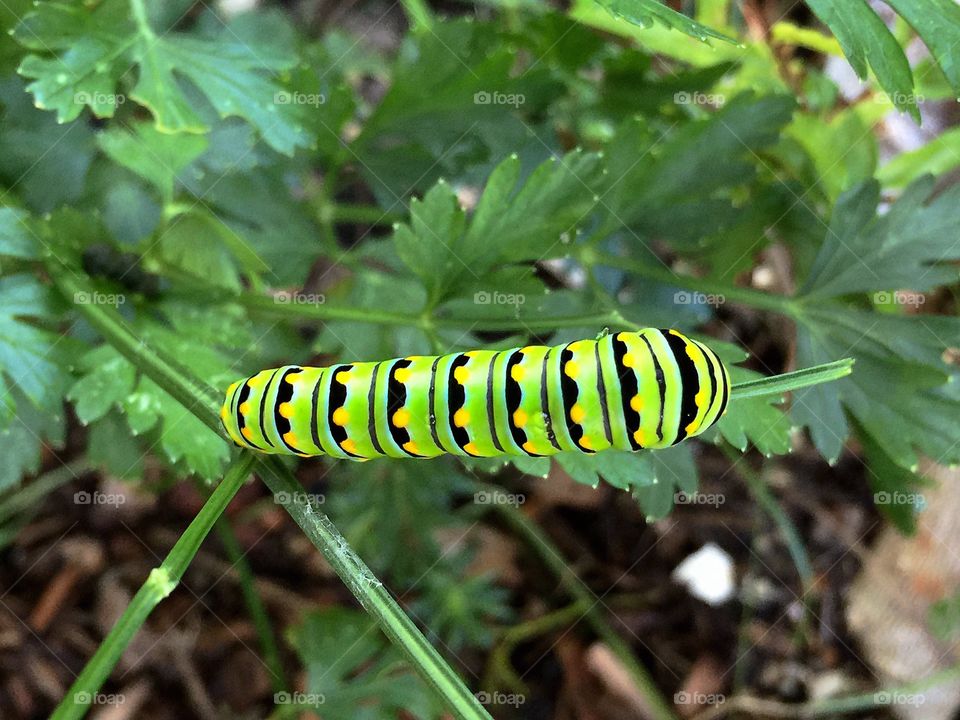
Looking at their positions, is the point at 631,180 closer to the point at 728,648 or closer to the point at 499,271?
the point at 499,271

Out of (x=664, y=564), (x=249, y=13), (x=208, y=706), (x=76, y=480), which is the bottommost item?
(x=664, y=564)

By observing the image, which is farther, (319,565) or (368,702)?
(319,565)

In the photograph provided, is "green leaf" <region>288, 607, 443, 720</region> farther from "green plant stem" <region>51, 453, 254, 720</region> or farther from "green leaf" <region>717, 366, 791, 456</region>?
"green leaf" <region>717, 366, 791, 456</region>

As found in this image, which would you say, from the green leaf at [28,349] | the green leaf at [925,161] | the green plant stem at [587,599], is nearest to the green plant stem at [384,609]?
the green leaf at [28,349]

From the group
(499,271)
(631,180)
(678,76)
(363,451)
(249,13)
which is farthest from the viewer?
(249,13)

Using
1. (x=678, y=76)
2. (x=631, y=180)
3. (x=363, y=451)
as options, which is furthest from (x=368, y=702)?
(x=678, y=76)

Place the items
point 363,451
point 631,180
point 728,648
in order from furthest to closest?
point 728,648 < point 631,180 < point 363,451

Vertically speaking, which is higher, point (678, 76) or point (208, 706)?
point (678, 76)
